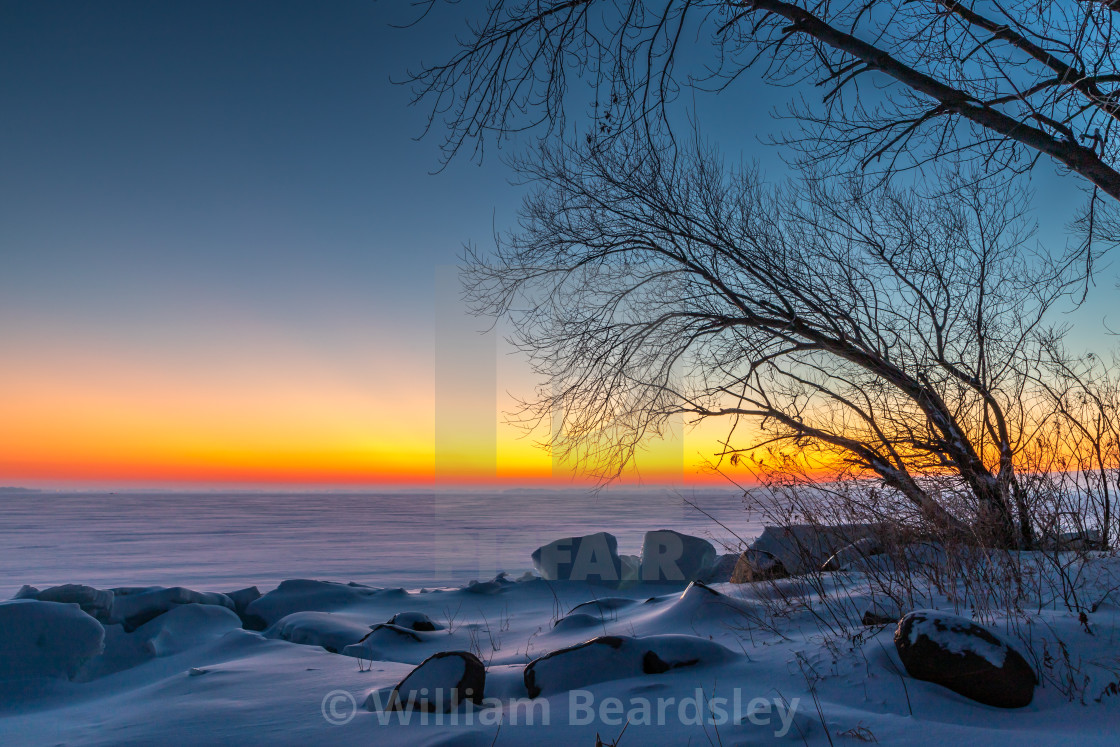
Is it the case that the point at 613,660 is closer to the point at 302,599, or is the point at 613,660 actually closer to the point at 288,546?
the point at 302,599

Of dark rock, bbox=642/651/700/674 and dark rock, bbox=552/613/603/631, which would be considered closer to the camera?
dark rock, bbox=642/651/700/674

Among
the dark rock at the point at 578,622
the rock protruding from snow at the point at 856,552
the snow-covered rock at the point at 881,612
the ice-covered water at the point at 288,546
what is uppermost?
the rock protruding from snow at the point at 856,552

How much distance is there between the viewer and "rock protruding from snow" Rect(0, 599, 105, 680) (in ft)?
15.6

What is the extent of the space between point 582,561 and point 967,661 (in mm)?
6695

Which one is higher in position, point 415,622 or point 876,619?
point 876,619

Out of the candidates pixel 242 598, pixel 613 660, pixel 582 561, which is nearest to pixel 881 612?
pixel 613 660

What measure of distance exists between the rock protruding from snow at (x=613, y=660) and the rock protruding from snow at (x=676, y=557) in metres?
5.85

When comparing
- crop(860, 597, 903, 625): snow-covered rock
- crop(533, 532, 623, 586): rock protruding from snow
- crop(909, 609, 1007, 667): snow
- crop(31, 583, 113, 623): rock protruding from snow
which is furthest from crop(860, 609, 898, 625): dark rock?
crop(31, 583, 113, 623): rock protruding from snow

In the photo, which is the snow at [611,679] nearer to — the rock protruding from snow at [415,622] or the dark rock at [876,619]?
the dark rock at [876,619]

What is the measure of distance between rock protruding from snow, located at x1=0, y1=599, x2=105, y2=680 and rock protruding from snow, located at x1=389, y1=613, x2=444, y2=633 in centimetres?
Answer: 238

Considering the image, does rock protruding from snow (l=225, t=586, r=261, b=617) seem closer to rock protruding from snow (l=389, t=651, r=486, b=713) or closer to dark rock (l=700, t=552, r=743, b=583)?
rock protruding from snow (l=389, t=651, r=486, b=713)

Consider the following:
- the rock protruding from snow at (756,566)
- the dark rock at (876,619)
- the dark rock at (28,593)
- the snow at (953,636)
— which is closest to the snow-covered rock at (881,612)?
the dark rock at (876,619)

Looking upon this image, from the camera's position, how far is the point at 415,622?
5.90 meters

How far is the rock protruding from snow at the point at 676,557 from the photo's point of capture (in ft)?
30.2
